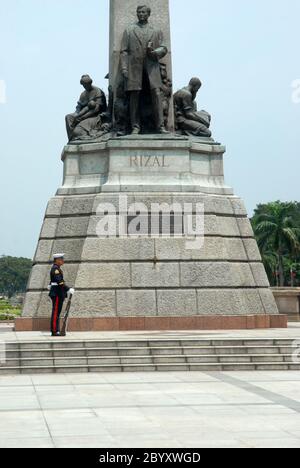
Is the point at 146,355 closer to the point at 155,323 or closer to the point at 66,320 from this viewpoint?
the point at 66,320

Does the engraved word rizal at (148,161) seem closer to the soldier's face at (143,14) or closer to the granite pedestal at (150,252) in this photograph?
the granite pedestal at (150,252)

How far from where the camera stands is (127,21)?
21.5 metres

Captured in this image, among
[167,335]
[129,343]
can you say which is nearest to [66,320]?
[167,335]

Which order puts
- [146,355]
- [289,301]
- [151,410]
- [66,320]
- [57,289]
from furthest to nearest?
1. [289,301]
2. [57,289]
3. [66,320]
4. [146,355]
5. [151,410]

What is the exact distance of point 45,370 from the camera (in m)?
14.8

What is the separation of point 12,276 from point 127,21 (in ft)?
382

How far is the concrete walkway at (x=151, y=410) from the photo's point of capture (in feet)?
28.0

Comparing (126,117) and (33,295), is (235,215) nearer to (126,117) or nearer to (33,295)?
(126,117)

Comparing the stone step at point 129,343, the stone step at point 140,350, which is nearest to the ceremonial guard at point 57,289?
the stone step at point 129,343

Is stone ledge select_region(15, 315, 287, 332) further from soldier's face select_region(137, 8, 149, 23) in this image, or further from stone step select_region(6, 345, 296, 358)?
soldier's face select_region(137, 8, 149, 23)

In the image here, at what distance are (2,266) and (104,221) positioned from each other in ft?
389

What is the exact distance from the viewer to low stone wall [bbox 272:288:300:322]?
27.1 m

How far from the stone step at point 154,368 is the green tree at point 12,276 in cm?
12110
